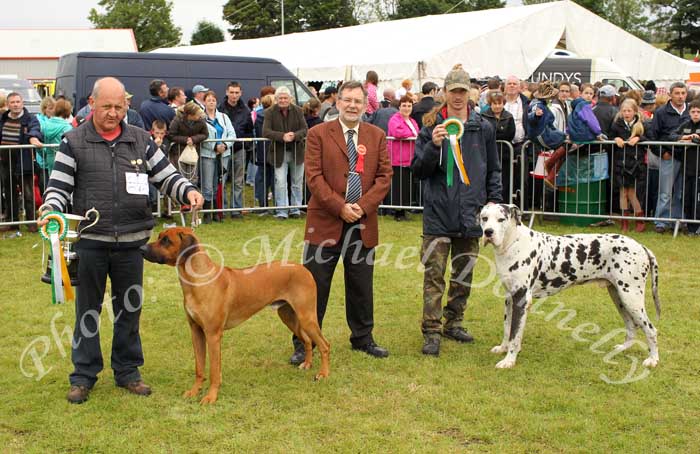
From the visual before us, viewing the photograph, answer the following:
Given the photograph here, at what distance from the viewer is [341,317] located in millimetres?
7047

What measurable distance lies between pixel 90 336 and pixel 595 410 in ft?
10.8

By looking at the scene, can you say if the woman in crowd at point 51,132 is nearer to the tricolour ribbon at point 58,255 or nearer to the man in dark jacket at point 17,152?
the man in dark jacket at point 17,152

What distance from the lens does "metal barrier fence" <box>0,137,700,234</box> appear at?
34.8 feet


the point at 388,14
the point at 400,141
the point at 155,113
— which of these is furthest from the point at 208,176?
the point at 388,14

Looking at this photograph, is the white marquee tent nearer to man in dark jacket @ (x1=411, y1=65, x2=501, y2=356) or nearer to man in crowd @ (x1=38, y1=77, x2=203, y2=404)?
man in dark jacket @ (x1=411, y1=65, x2=501, y2=356)

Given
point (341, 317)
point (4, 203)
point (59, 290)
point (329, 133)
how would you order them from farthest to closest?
1. point (4, 203)
2. point (341, 317)
3. point (329, 133)
4. point (59, 290)

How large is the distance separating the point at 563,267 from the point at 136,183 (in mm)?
3138

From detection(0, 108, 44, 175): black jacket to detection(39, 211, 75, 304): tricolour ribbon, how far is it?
6.29 meters

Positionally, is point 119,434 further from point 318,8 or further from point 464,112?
point 318,8

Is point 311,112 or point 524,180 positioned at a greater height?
point 311,112

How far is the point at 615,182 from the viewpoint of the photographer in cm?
1100

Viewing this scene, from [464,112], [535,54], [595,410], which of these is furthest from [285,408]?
[535,54]

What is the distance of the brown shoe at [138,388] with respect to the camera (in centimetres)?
517

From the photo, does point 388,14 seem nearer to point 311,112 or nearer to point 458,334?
point 311,112
